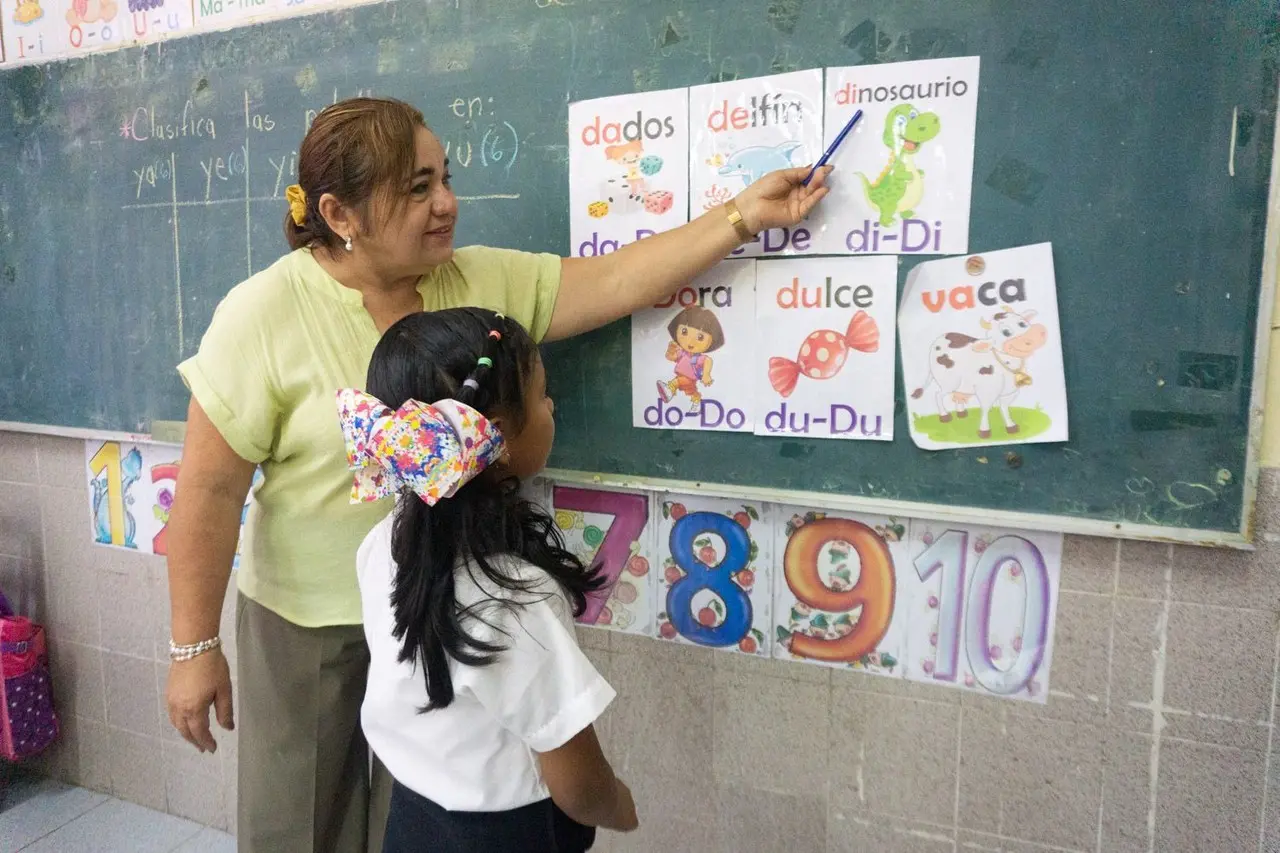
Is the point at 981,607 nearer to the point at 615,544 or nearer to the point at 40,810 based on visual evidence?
the point at 615,544

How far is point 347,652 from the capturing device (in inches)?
56.7

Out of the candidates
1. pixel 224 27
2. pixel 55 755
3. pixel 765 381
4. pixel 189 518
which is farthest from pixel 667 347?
pixel 55 755

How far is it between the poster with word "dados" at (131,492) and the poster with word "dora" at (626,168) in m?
1.23

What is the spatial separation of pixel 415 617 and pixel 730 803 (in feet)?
3.06

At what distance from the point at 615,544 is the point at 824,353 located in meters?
0.55

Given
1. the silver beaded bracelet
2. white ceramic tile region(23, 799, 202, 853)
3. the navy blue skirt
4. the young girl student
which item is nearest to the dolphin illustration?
the young girl student

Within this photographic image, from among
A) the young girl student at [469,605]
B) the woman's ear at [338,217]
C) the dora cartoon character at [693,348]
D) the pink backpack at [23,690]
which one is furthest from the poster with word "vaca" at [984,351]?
the pink backpack at [23,690]

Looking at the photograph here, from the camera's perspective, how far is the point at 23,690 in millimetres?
2330

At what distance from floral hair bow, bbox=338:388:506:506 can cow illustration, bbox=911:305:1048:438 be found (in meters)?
0.74

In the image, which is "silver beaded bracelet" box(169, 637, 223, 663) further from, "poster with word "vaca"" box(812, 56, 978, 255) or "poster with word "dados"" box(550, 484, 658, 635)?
"poster with word "vaca"" box(812, 56, 978, 255)

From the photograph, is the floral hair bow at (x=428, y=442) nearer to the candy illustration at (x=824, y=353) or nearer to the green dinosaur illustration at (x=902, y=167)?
the candy illustration at (x=824, y=353)

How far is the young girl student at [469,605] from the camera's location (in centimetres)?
93

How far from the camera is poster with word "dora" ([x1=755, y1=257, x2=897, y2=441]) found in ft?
4.42

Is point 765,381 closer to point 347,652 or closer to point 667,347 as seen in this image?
point 667,347
